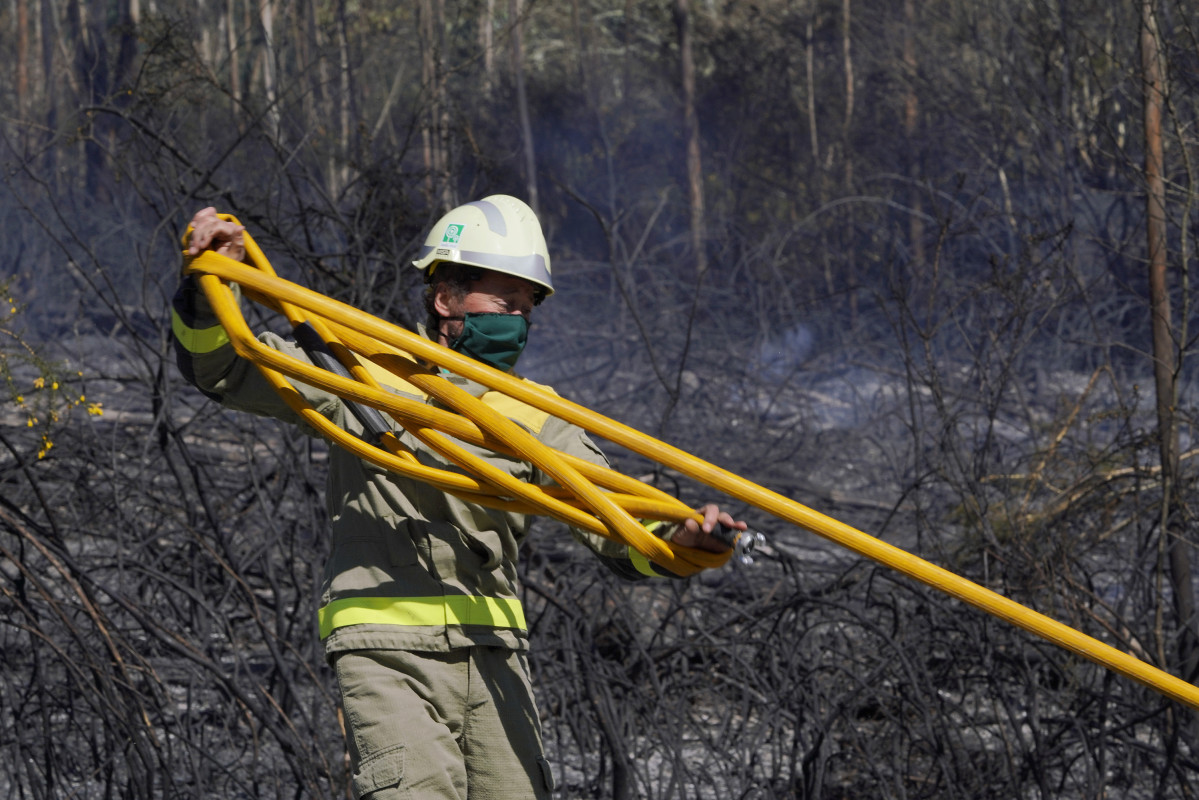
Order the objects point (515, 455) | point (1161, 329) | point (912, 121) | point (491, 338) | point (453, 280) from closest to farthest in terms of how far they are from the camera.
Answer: point (515, 455) < point (491, 338) < point (453, 280) < point (1161, 329) < point (912, 121)

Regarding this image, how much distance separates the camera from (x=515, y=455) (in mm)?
2297

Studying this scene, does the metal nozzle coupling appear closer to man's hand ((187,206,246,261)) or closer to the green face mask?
the green face mask

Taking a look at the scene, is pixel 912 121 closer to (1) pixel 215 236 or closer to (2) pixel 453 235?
(2) pixel 453 235

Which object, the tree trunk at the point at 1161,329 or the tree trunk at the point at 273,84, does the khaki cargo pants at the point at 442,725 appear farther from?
the tree trunk at the point at 273,84

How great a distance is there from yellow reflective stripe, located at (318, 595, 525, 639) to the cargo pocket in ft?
0.84

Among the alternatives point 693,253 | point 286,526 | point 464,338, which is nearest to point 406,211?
point 286,526

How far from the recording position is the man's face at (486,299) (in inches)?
103

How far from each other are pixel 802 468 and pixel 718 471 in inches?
242

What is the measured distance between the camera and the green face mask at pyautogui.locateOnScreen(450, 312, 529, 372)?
8.39 feet

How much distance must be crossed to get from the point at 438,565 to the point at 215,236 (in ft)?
2.59

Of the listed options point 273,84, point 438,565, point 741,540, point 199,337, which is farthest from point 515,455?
point 273,84

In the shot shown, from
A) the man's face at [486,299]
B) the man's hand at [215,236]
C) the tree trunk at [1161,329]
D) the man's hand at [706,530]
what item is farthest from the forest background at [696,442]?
the man's hand at [706,530]

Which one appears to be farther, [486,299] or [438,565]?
[486,299]

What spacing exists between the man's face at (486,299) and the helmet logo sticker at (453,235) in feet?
0.31
